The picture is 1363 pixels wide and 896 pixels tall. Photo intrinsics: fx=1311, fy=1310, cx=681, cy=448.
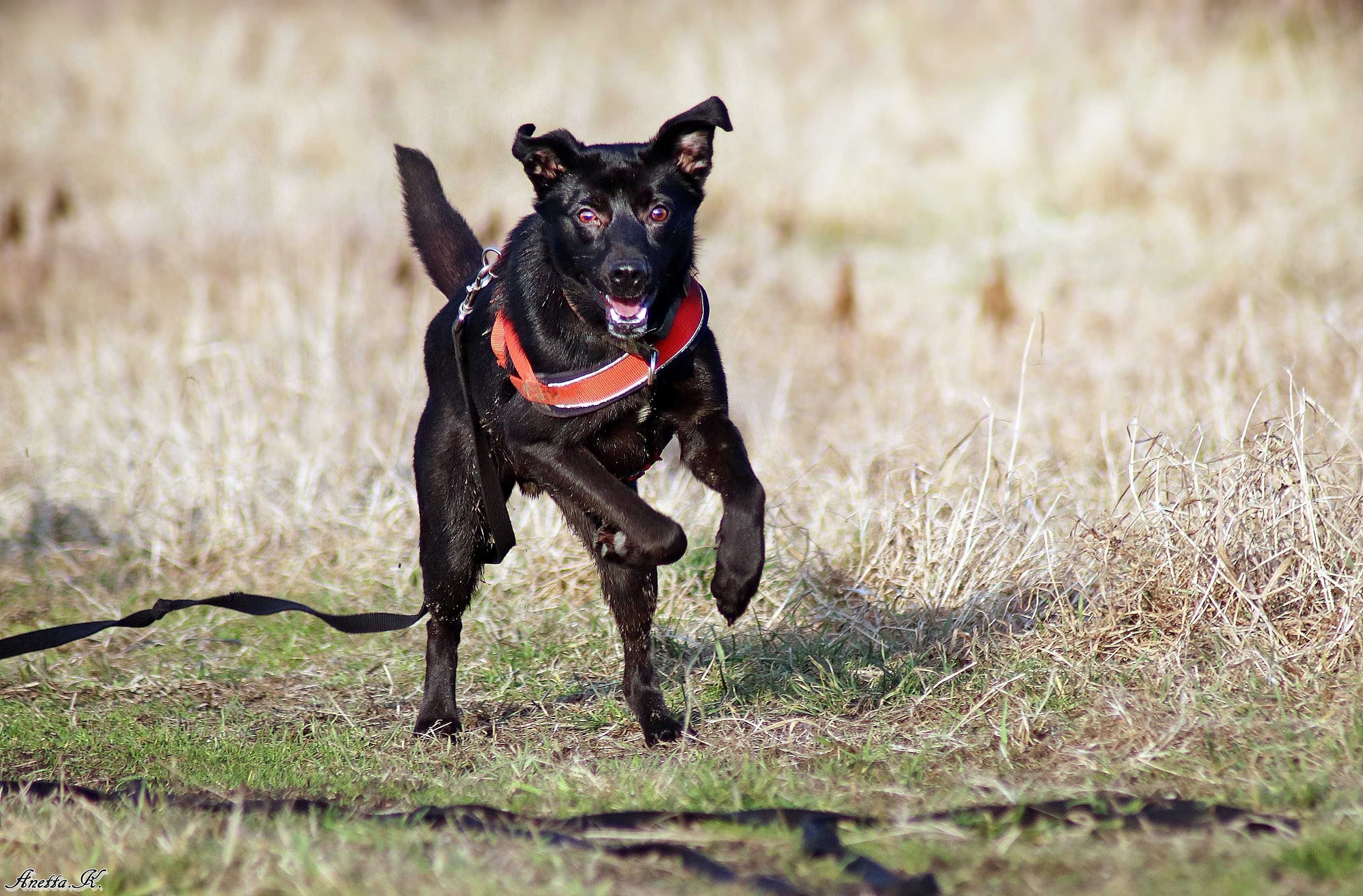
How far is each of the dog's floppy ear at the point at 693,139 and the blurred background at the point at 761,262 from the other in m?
1.17

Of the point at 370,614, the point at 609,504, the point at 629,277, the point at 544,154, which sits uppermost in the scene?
the point at 544,154

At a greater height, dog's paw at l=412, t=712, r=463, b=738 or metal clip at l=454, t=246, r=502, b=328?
metal clip at l=454, t=246, r=502, b=328

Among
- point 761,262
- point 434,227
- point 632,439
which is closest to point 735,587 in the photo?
point 632,439

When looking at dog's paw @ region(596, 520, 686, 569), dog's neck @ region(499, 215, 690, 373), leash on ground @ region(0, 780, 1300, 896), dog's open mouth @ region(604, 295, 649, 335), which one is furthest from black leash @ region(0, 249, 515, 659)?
leash on ground @ region(0, 780, 1300, 896)

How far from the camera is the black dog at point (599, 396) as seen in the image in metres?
3.10

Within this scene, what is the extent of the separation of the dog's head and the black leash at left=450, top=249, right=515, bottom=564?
0.31 m

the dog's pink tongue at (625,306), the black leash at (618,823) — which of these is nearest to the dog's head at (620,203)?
the dog's pink tongue at (625,306)

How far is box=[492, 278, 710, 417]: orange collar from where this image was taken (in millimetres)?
3111

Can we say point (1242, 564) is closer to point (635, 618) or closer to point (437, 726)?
point (635, 618)

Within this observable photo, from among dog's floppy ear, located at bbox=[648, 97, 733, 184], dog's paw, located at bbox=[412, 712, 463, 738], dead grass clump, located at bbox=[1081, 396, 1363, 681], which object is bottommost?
dog's paw, located at bbox=[412, 712, 463, 738]

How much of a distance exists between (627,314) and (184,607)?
1427 mm

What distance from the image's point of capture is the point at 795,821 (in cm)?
246

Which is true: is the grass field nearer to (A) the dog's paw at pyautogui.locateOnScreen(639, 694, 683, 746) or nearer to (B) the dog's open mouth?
(A) the dog's paw at pyautogui.locateOnScreen(639, 694, 683, 746)

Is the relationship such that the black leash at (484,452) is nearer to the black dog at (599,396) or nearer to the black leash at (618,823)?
the black dog at (599,396)
